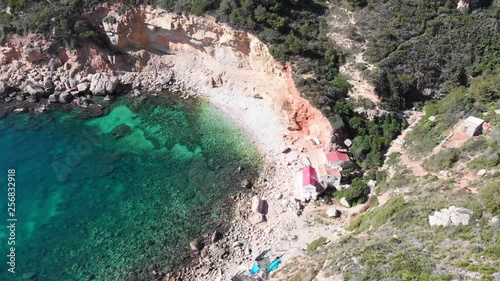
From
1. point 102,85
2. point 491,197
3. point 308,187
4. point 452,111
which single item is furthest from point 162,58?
point 491,197

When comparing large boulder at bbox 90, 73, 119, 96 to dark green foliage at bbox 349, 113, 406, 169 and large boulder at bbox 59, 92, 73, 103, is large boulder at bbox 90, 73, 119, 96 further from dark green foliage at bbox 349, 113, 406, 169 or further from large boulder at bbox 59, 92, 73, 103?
dark green foliage at bbox 349, 113, 406, 169

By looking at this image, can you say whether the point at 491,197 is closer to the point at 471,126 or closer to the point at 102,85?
the point at 471,126

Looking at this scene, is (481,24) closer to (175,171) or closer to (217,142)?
(217,142)

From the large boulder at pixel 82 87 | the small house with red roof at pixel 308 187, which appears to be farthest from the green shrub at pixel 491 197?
the large boulder at pixel 82 87

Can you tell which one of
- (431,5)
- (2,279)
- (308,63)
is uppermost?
(431,5)

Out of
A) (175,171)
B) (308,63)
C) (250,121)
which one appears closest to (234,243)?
(175,171)

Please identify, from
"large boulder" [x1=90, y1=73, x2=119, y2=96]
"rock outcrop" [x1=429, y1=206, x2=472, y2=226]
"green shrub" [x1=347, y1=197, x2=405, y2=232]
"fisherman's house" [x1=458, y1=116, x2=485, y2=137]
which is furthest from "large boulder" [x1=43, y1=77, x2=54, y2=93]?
"fisherman's house" [x1=458, y1=116, x2=485, y2=137]

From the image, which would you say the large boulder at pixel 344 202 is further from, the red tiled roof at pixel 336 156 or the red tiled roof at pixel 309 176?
the red tiled roof at pixel 336 156
